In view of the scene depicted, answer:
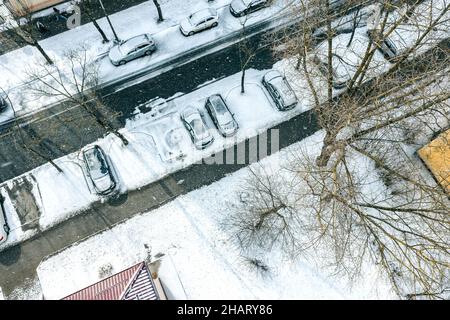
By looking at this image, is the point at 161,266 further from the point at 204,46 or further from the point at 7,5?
the point at 7,5

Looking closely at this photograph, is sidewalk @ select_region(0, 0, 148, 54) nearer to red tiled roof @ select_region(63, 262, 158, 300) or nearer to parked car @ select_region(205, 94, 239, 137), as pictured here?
parked car @ select_region(205, 94, 239, 137)

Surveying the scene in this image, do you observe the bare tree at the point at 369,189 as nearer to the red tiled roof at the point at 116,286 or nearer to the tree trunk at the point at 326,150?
the tree trunk at the point at 326,150

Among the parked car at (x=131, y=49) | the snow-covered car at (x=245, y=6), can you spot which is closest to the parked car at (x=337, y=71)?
the snow-covered car at (x=245, y=6)

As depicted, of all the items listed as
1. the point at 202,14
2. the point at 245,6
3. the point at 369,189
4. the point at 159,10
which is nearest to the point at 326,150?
the point at 369,189

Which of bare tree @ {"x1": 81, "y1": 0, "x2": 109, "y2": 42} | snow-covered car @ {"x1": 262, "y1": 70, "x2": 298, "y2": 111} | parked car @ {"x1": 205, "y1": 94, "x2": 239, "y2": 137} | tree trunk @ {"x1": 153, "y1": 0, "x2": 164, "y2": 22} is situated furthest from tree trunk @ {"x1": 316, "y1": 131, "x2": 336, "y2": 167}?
bare tree @ {"x1": 81, "y1": 0, "x2": 109, "y2": 42}
